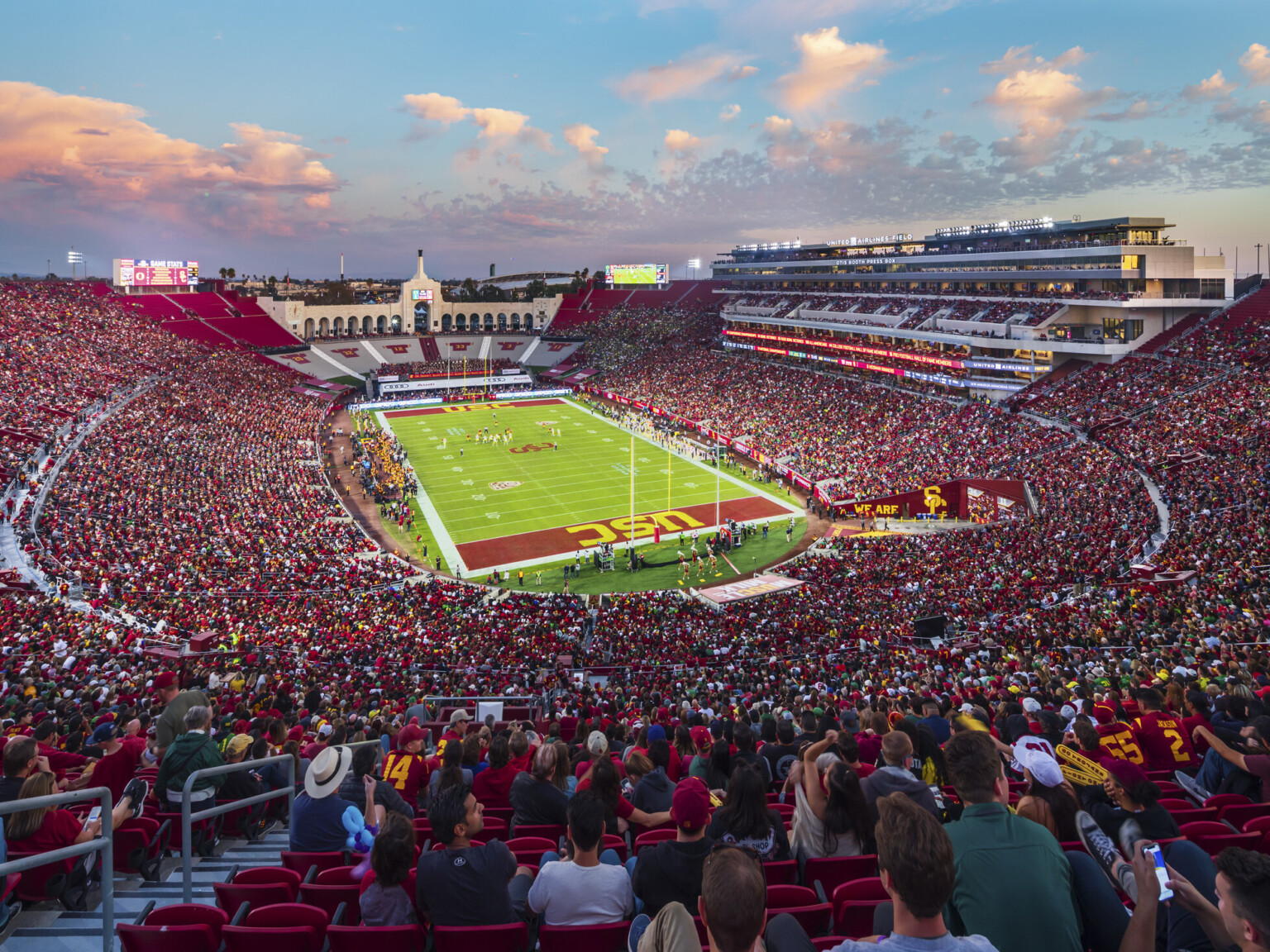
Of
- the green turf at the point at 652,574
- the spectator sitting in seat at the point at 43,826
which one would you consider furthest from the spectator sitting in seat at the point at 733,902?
the green turf at the point at 652,574

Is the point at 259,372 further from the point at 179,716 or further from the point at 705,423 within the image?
the point at 179,716

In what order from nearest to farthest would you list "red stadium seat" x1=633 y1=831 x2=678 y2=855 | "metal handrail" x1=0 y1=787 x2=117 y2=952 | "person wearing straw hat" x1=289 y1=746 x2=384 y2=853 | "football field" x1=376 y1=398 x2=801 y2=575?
"metal handrail" x1=0 y1=787 x2=117 y2=952
"red stadium seat" x1=633 y1=831 x2=678 y2=855
"person wearing straw hat" x1=289 y1=746 x2=384 y2=853
"football field" x1=376 y1=398 x2=801 y2=575

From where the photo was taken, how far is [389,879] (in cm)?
461

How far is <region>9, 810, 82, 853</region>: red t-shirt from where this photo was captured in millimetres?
5594

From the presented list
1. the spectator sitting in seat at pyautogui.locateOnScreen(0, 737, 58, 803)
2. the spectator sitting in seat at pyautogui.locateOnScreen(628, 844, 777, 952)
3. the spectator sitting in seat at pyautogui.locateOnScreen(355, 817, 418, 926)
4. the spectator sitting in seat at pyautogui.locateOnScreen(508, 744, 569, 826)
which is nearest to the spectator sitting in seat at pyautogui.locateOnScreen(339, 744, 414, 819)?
the spectator sitting in seat at pyautogui.locateOnScreen(508, 744, 569, 826)

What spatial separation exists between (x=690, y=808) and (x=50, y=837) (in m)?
4.81

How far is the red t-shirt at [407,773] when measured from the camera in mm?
7773

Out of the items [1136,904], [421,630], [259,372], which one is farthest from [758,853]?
[259,372]

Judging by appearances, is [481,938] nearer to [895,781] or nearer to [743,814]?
[743,814]

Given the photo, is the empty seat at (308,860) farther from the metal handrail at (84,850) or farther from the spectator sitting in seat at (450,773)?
the metal handrail at (84,850)

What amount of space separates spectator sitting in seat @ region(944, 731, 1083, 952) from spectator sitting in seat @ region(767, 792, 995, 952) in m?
0.44

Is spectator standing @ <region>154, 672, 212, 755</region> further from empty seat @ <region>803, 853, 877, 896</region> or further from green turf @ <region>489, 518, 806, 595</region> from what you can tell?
green turf @ <region>489, 518, 806, 595</region>

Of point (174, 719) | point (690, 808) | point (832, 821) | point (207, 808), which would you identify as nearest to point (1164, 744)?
point (832, 821)

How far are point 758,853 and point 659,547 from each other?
31989mm
